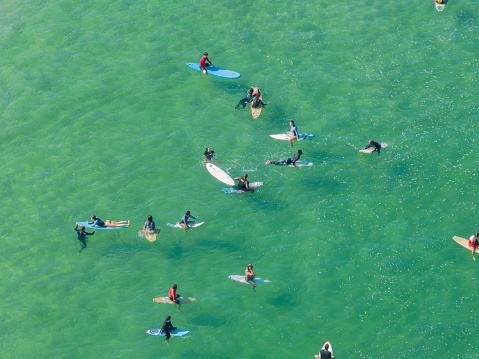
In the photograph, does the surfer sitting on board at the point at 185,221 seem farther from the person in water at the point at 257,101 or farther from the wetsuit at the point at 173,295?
the person in water at the point at 257,101

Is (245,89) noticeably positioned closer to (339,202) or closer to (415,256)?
(339,202)

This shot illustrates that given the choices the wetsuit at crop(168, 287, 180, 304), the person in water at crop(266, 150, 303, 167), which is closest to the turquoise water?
the person in water at crop(266, 150, 303, 167)

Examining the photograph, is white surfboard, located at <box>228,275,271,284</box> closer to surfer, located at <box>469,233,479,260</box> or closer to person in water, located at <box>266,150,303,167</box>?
person in water, located at <box>266,150,303,167</box>

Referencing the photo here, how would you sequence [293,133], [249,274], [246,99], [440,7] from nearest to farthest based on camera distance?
[249,274], [293,133], [246,99], [440,7]

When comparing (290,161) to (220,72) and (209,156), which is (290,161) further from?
(220,72)

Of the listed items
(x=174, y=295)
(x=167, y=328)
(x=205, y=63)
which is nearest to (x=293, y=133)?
(x=205, y=63)

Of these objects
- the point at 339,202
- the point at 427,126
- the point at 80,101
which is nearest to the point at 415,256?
the point at 339,202
